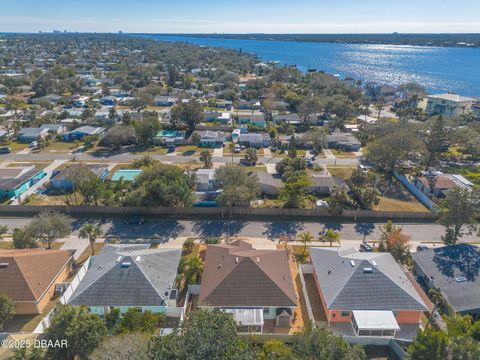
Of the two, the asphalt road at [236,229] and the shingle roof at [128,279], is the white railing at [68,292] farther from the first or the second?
the asphalt road at [236,229]

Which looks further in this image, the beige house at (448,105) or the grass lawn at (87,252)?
the beige house at (448,105)

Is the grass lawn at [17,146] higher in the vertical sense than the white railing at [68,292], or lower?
higher

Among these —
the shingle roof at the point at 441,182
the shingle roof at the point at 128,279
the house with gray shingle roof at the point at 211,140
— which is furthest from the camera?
the house with gray shingle roof at the point at 211,140

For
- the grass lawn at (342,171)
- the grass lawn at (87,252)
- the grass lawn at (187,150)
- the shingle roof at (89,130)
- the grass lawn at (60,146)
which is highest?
the shingle roof at (89,130)

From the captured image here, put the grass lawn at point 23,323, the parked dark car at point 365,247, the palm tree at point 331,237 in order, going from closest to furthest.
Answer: the grass lawn at point 23,323 < the palm tree at point 331,237 < the parked dark car at point 365,247

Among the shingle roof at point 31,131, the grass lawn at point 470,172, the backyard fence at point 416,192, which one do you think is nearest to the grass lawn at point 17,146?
the shingle roof at point 31,131

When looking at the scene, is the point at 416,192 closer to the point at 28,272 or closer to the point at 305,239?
the point at 305,239

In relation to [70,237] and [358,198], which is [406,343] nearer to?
[358,198]
